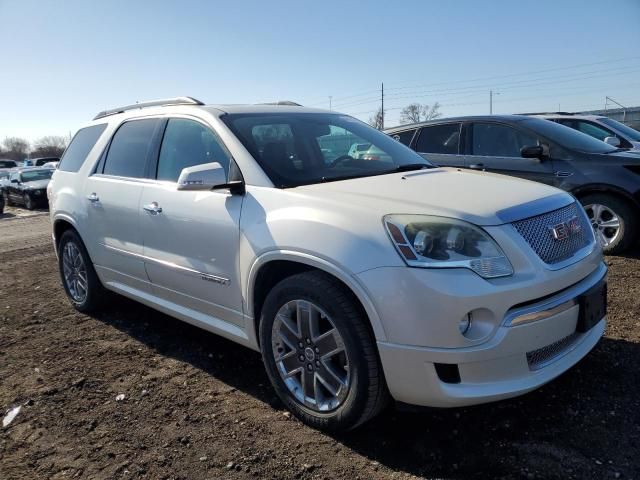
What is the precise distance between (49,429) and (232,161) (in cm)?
190

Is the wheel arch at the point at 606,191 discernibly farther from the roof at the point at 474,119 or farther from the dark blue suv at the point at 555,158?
the roof at the point at 474,119

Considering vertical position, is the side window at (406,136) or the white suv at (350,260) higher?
the side window at (406,136)

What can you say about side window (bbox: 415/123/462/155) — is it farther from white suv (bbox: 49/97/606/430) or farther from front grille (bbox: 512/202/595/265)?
front grille (bbox: 512/202/595/265)

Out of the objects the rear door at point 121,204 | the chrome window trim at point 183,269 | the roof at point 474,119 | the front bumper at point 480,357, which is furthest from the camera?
the roof at point 474,119

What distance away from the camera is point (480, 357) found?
2.26 meters

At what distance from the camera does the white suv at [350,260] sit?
229 centimetres

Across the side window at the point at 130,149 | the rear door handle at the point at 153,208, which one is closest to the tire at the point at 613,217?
the rear door handle at the point at 153,208

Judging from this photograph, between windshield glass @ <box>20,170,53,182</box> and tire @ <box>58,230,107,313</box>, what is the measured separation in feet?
60.9

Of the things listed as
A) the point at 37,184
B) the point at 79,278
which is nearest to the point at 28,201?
the point at 37,184

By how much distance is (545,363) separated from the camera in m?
2.47

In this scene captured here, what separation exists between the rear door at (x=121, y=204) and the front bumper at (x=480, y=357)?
227 centimetres

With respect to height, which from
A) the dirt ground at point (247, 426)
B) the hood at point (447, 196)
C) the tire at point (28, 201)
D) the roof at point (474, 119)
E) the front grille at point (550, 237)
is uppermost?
the roof at point (474, 119)

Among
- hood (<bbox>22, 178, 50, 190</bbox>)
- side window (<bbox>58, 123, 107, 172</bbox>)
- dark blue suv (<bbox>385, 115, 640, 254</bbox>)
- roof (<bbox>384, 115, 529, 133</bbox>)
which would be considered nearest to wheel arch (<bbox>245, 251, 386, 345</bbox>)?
side window (<bbox>58, 123, 107, 172</bbox>)

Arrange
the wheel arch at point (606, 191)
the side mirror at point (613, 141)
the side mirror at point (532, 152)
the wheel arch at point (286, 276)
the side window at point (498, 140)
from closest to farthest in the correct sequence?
the wheel arch at point (286, 276), the wheel arch at point (606, 191), the side mirror at point (532, 152), the side window at point (498, 140), the side mirror at point (613, 141)
